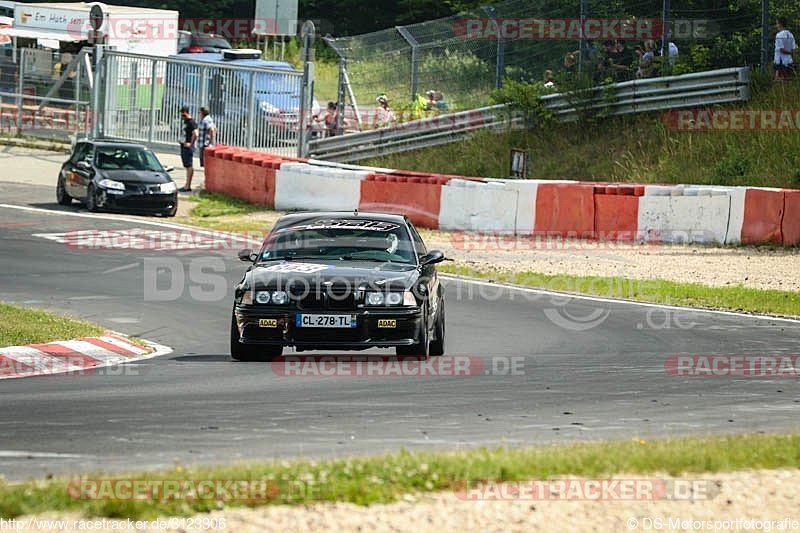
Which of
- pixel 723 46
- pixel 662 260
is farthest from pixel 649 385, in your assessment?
pixel 723 46

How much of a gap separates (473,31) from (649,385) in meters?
19.2

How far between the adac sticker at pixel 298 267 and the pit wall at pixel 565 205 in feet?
36.7

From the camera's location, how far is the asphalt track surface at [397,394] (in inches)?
322

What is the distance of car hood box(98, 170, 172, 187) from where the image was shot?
2669 cm

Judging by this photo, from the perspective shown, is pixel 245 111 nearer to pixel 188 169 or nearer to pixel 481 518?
pixel 188 169

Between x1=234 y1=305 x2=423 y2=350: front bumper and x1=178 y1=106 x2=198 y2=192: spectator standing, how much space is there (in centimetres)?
1931

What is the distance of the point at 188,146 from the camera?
30781 mm

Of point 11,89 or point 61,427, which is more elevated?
point 11,89

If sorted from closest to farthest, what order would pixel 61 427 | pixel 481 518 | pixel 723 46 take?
pixel 481 518 < pixel 61 427 < pixel 723 46

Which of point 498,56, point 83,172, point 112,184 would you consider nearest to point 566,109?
point 498,56

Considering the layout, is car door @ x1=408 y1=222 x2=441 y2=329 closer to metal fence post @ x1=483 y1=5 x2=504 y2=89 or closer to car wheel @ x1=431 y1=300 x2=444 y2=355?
car wheel @ x1=431 y1=300 x2=444 y2=355

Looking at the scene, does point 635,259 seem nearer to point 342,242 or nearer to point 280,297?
point 342,242

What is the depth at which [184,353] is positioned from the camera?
12688mm

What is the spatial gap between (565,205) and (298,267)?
37.5 ft
